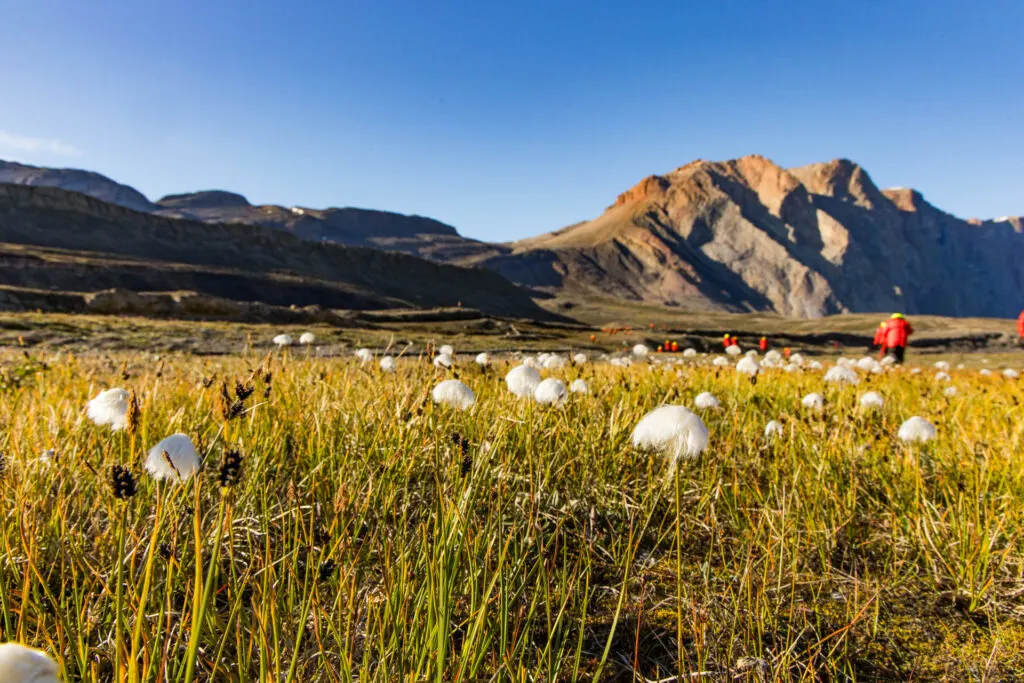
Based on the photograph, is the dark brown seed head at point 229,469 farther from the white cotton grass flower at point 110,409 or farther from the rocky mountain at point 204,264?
the rocky mountain at point 204,264

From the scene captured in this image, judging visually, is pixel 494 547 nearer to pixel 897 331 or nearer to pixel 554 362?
pixel 554 362

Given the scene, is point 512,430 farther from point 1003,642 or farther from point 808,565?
point 1003,642

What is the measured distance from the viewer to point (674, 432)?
158cm

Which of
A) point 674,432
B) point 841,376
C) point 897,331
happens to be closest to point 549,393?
point 674,432

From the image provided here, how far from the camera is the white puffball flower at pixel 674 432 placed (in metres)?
1.57

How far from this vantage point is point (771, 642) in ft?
5.57

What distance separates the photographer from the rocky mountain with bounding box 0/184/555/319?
163 ft

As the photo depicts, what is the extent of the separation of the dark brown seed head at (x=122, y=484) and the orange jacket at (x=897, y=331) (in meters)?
15.7

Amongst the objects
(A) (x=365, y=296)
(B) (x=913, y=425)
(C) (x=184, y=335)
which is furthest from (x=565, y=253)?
(B) (x=913, y=425)

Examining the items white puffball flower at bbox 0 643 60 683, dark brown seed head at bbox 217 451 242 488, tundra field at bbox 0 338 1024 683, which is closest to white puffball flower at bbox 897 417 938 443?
tundra field at bbox 0 338 1024 683

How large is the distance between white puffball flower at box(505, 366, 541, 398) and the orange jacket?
1395 centimetres

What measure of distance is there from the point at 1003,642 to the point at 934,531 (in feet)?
1.65

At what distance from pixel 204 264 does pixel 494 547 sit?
78119mm

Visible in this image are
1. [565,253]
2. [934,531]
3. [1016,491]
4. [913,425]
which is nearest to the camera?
[934,531]
